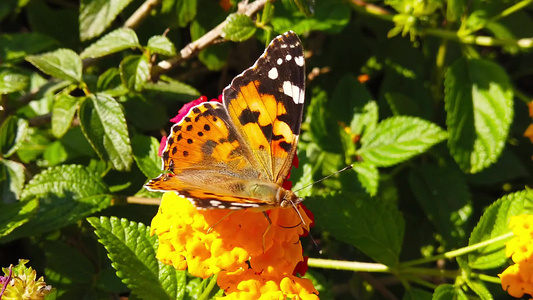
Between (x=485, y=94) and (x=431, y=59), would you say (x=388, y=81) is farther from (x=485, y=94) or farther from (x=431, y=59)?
(x=485, y=94)

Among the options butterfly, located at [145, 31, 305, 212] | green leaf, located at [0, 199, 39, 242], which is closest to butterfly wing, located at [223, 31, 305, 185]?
butterfly, located at [145, 31, 305, 212]

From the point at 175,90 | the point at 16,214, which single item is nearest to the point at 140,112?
the point at 175,90

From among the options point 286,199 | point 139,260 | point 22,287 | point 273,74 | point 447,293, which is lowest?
point 447,293

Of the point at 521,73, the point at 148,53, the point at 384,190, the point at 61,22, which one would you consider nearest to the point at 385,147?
the point at 384,190

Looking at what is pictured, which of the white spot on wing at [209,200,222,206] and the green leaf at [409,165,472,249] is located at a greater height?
the white spot on wing at [209,200,222,206]

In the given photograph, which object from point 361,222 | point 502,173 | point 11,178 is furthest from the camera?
point 502,173

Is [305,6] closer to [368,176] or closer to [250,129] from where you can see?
A: [250,129]

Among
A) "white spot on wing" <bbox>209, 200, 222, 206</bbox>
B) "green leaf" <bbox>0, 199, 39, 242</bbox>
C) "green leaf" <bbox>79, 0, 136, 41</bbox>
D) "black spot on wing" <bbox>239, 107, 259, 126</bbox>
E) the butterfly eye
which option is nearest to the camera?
"white spot on wing" <bbox>209, 200, 222, 206</bbox>

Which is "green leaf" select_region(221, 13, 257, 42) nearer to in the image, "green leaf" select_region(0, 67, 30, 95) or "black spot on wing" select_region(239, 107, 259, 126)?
"black spot on wing" select_region(239, 107, 259, 126)

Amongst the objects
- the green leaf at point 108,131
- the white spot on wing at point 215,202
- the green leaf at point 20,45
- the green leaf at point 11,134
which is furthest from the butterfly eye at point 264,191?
the green leaf at point 20,45
